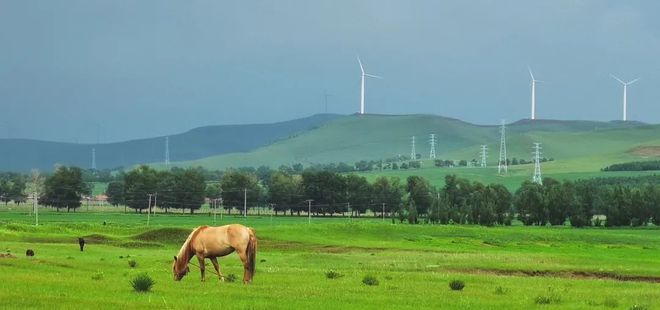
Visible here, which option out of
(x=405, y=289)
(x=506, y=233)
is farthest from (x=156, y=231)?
(x=405, y=289)

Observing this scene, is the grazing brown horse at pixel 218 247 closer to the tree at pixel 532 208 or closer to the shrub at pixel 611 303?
the shrub at pixel 611 303

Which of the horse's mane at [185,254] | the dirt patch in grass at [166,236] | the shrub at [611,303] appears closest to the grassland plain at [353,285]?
the shrub at [611,303]

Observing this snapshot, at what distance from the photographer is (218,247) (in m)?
36.5

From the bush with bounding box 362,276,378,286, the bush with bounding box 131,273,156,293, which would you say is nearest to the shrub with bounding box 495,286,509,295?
the bush with bounding box 362,276,378,286

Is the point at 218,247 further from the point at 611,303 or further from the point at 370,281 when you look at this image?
the point at 611,303

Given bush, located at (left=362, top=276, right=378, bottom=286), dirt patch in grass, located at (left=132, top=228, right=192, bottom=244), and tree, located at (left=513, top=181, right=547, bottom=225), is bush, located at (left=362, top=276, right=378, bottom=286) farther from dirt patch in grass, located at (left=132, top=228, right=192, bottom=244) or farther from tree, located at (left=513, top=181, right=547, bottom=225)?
tree, located at (left=513, top=181, right=547, bottom=225)

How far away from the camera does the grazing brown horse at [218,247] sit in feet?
116

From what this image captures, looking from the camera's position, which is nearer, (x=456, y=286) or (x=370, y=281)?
(x=456, y=286)

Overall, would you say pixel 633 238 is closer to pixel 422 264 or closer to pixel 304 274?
pixel 422 264

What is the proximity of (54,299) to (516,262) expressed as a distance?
34608 mm

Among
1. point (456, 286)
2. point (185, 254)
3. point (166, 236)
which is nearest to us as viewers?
point (456, 286)

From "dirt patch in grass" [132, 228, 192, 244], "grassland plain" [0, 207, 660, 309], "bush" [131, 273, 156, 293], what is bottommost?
"dirt patch in grass" [132, 228, 192, 244]

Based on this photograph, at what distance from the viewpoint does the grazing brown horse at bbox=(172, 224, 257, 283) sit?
35312 millimetres

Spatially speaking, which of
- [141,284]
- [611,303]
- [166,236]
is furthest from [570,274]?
[166,236]
